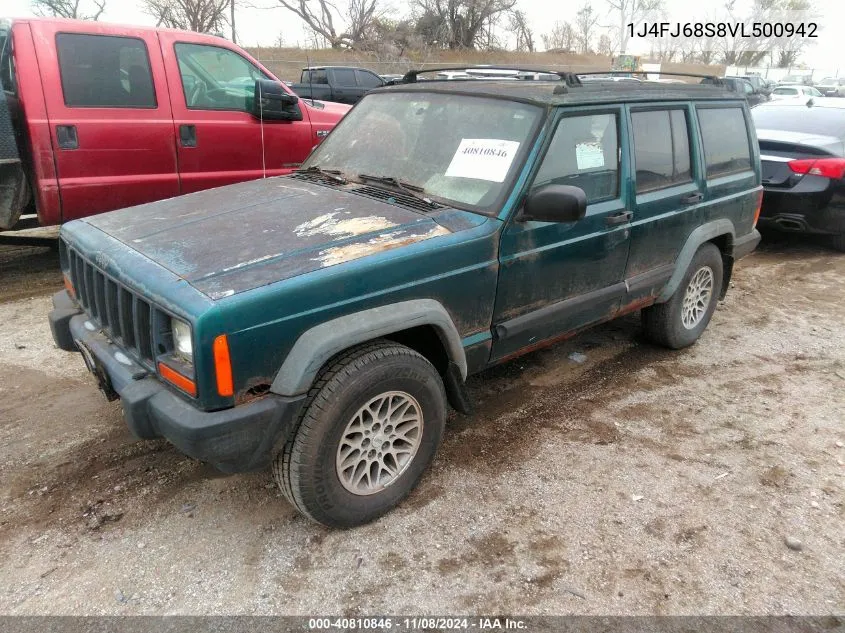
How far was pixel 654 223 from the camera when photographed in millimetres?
3801

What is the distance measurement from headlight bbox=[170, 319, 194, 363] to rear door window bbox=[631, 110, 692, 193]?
2681 millimetres

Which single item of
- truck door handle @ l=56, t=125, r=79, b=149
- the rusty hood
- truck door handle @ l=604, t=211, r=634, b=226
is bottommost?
truck door handle @ l=604, t=211, r=634, b=226

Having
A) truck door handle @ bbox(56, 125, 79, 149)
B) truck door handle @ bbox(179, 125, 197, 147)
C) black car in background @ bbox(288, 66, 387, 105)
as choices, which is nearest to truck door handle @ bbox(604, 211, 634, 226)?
truck door handle @ bbox(179, 125, 197, 147)

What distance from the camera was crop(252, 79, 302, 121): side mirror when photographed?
5.66 metres

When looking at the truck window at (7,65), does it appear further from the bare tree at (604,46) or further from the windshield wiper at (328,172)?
the bare tree at (604,46)

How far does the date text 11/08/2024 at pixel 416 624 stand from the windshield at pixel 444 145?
1.74 metres

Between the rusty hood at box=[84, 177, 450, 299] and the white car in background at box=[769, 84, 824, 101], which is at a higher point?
the white car in background at box=[769, 84, 824, 101]

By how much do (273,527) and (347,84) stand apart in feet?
47.1

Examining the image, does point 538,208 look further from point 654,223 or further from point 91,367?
point 91,367

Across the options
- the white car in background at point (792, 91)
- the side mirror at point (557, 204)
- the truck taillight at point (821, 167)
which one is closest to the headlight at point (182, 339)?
A: the side mirror at point (557, 204)

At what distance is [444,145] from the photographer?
10.7 feet

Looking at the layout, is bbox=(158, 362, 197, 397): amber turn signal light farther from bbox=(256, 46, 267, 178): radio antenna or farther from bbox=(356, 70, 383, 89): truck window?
bbox=(356, 70, 383, 89): truck window

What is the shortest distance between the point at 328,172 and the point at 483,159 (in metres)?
1.01

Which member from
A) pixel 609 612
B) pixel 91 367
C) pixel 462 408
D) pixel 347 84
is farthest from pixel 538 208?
pixel 347 84
